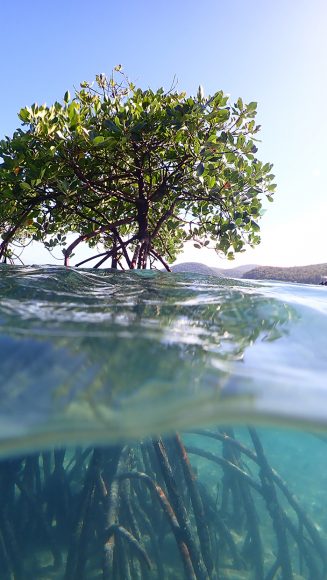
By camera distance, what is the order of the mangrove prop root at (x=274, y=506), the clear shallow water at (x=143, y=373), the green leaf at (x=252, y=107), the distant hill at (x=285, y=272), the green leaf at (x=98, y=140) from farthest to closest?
the distant hill at (x=285, y=272) < the green leaf at (x=252, y=107) < the green leaf at (x=98, y=140) < the mangrove prop root at (x=274, y=506) < the clear shallow water at (x=143, y=373)

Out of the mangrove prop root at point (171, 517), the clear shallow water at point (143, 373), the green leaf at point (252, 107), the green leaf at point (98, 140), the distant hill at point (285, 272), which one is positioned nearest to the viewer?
the clear shallow water at point (143, 373)

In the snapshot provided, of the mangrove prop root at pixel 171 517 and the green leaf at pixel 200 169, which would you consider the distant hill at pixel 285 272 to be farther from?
the mangrove prop root at pixel 171 517

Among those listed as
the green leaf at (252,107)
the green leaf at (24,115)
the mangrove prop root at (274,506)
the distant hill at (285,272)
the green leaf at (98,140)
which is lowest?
the mangrove prop root at (274,506)

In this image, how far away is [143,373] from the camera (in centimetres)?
122

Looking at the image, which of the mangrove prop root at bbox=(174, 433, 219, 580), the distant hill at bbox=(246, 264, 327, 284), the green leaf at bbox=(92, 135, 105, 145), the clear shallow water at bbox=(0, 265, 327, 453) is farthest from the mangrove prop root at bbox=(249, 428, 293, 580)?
the distant hill at bbox=(246, 264, 327, 284)

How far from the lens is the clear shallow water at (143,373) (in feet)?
3.76

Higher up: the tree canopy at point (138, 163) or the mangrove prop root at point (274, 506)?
the tree canopy at point (138, 163)

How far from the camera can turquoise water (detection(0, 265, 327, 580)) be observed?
3.89 feet

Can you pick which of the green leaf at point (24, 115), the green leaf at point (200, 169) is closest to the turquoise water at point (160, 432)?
the green leaf at point (200, 169)

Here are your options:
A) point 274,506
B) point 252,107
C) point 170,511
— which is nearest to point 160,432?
point 170,511

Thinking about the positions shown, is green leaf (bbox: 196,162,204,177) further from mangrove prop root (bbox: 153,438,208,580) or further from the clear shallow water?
mangrove prop root (bbox: 153,438,208,580)

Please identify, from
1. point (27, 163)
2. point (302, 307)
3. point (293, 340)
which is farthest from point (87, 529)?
point (27, 163)

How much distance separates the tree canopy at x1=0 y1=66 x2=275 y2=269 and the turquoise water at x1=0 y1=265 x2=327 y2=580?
112 cm

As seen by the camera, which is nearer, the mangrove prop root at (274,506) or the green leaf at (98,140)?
the mangrove prop root at (274,506)
